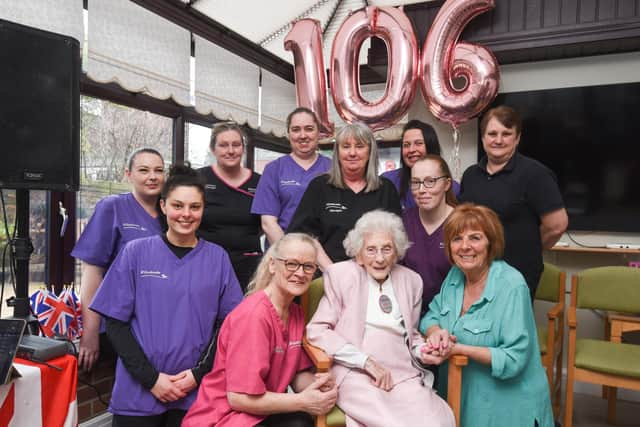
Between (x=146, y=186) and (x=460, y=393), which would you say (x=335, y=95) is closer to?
(x=146, y=186)

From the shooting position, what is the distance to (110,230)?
212 centimetres

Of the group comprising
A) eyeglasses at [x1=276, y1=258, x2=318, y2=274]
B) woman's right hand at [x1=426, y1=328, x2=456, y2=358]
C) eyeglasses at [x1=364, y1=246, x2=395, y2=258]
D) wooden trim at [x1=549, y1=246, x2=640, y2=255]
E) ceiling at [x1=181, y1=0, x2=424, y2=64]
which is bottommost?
woman's right hand at [x1=426, y1=328, x2=456, y2=358]

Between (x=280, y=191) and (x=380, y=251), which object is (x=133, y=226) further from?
(x=380, y=251)

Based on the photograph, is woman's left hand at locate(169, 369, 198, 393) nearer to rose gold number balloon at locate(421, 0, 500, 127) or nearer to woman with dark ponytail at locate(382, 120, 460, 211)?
woman with dark ponytail at locate(382, 120, 460, 211)

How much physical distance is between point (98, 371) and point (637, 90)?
3.88 meters

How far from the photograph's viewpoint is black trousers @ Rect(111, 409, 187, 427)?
170 cm

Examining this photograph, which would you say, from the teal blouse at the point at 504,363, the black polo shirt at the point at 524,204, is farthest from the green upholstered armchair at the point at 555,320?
the teal blouse at the point at 504,363

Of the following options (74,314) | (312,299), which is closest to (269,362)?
(312,299)

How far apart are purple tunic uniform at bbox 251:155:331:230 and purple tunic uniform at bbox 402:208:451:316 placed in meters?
0.70

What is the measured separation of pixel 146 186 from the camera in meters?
2.15

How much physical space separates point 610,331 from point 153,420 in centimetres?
282

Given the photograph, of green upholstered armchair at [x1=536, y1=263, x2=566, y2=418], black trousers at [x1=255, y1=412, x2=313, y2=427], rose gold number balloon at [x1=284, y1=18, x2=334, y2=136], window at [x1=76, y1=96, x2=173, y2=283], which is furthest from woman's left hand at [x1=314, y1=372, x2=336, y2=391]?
rose gold number balloon at [x1=284, y1=18, x2=334, y2=136]

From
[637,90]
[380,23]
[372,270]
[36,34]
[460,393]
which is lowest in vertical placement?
→ [460,393]

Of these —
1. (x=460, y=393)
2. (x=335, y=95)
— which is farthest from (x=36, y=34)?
(x=335, y=95)
